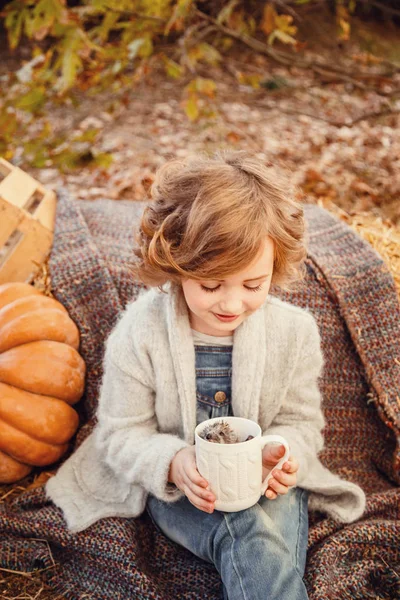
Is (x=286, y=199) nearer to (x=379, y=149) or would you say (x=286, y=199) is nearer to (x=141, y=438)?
(x=141, y=438)

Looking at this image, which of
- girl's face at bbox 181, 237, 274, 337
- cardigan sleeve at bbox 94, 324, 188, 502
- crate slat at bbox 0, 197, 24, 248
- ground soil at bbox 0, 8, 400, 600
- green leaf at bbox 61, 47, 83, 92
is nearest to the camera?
girl's face at bbox 181, 237, 274, 337

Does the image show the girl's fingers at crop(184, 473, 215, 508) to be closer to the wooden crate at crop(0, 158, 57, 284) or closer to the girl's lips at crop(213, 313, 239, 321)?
the girl's lips at crop(213, 313, 239, 321)

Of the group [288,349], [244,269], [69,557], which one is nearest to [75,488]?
[69,557]

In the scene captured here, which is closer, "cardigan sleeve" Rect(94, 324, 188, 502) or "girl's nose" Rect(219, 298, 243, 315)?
"girl's nose" Rect(219, 298, 243, 315)

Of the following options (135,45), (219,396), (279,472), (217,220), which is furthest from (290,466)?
(135,45)

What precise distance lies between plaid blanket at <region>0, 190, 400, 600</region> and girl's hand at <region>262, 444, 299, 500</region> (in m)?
0.33

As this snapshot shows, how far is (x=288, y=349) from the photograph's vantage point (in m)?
2.01

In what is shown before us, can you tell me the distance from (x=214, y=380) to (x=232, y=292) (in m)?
0.40

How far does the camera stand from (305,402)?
2047mm

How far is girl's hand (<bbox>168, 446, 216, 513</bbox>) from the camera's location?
1664 mm

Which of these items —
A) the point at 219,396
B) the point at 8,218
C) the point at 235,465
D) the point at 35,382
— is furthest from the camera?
the point at 8,218

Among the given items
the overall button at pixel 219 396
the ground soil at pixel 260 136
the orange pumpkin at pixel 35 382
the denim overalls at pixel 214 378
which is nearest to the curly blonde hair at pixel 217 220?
the denim overalls at pixel 214 378

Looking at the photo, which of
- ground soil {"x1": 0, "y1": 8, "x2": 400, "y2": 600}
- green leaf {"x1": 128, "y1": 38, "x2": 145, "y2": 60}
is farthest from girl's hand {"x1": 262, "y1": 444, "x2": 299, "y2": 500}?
ground soil {"x1": 0, "y1": 8, "x2": 400, "y2": 600}

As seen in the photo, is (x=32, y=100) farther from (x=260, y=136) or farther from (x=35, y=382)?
(x=260, y=136)
